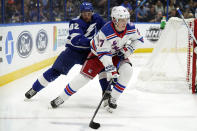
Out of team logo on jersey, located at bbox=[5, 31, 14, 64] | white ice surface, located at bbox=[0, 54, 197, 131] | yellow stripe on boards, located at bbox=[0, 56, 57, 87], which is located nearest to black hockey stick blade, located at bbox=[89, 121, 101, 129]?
white ice surface, located at bbox=[0, 54, 197, 131]

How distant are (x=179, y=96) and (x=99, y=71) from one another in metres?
1.06

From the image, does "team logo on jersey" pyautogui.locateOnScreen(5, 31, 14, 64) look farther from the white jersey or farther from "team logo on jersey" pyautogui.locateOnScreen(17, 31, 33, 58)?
the white jersey

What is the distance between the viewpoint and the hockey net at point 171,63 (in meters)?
3.42

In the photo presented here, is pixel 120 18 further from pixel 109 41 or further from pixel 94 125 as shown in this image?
pixel 94 125

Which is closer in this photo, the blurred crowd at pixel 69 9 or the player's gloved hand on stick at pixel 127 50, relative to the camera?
the player's gloved hand on stick at pixel 127 50

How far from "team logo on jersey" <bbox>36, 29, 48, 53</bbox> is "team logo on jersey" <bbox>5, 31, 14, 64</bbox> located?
0.80 metres

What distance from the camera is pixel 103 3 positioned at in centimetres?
669

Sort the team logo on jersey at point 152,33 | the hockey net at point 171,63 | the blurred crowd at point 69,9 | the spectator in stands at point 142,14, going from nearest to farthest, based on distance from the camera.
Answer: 1. the hockey net at point 171,63
2. the blurred crowd at point 69,9
3. the team logo on jersey at point 152,33
4. the spectator in stands at point 142,14

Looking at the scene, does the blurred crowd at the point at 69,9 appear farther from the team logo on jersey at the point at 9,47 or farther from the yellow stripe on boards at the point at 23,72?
the yellow stripe on boards at the point at 23,72

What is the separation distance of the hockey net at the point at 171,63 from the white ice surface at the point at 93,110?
0.18 metres

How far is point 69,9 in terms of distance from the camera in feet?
19.8

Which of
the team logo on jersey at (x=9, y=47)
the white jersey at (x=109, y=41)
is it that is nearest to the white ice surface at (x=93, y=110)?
the team logo on jersey at (x=9, y=47)

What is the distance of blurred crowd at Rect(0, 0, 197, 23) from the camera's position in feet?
13.8

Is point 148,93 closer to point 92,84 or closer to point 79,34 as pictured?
point 92,84
